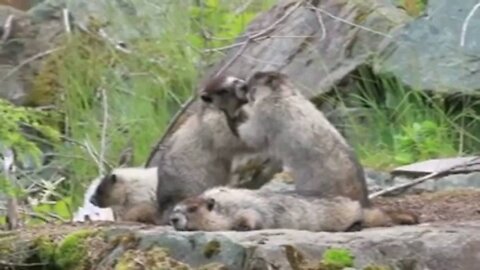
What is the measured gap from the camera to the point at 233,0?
482 inches

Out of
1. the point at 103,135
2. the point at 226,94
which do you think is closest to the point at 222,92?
the point at 226,94

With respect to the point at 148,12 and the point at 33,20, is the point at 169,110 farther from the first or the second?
the point at 33,20

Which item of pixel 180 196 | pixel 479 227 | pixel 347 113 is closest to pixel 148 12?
pixel 347 113

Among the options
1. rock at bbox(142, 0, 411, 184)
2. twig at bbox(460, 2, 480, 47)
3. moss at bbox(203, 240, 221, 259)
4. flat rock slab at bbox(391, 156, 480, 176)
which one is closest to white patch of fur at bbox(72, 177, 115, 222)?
flat rock slab at bbox(391, 156, 480, 176)

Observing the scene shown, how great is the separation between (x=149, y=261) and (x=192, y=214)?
46 cm

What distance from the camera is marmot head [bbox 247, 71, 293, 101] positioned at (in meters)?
6.36

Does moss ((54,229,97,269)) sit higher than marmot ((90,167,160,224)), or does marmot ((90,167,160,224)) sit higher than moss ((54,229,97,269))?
moss ((54,229,97,269))

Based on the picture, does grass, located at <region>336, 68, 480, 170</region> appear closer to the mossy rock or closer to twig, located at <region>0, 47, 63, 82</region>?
twig, located at <region>0, 47, 63, 82</region>

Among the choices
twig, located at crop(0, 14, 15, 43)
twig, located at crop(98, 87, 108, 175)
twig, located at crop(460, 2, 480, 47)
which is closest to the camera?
twig, located at crop(98, 87, 108, 175)

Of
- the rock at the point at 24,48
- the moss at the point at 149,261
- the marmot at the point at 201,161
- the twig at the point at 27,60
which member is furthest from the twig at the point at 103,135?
the moss at the point at 149,261

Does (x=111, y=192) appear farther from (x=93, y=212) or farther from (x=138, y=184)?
(x=93, y=212)

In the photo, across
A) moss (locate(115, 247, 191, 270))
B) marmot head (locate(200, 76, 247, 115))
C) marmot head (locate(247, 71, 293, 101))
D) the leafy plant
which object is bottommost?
the leafy plant

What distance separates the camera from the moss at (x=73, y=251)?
5.60 metres

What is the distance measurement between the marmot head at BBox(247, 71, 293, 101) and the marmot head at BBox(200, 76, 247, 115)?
0.29ft
